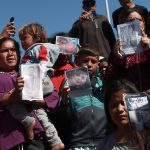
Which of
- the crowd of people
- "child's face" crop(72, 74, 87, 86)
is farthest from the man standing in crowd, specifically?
"child's face" crop(72, 74, 87, 86)

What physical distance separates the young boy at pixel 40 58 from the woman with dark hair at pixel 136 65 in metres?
0.68

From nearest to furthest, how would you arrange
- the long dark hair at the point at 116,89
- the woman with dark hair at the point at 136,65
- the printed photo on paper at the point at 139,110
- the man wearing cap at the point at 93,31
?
the printed photo on paper at the point at 139,110 → the long dark hair at the point at 116,89 → the woman with dark hair at the point at 136,65 → the man wearing cap at the point at 93,31

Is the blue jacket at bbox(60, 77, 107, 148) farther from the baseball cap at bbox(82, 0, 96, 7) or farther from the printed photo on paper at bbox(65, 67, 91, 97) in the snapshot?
the baseball cap at bbox(82, 0, 96, 7)

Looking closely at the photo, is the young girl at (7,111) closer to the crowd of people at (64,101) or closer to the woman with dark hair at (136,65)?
the crowd of people at (64,101)

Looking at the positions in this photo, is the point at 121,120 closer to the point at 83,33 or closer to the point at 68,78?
the point at 68,78

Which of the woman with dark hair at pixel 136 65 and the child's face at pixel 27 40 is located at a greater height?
the child's face at pixel 27 40

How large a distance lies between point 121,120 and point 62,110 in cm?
106

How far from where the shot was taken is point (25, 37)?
4.77m

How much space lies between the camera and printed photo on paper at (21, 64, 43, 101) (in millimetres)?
3809

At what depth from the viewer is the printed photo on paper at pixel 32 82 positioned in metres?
3.81

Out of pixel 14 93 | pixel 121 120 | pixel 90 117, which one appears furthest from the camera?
pixel 90 117

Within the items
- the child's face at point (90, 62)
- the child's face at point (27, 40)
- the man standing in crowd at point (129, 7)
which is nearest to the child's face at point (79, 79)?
the child's face at point (90, 62)

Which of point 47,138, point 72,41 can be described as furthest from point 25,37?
point 47,138

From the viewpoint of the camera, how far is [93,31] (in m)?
6.55
